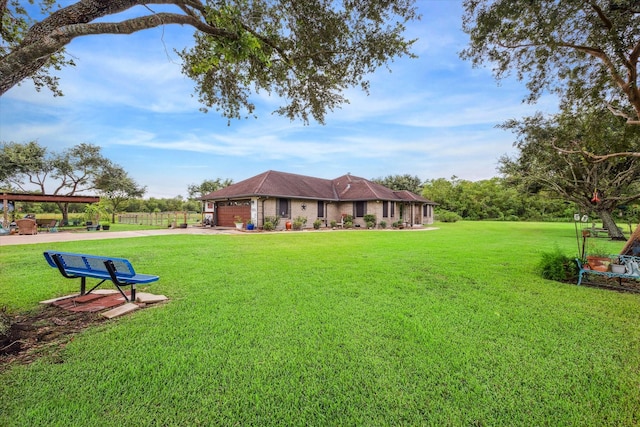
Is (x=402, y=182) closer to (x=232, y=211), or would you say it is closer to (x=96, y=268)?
(x=232, y=211)

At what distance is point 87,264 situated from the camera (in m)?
4.22

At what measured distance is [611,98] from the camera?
8.02 metres

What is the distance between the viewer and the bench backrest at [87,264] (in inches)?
162

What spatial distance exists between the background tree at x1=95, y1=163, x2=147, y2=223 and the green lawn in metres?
35.7

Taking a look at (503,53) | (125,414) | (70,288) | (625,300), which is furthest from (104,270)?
(503,53)

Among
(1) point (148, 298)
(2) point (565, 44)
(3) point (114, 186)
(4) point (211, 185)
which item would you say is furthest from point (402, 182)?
(1) point (148, 298)

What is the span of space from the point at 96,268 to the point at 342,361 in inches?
164

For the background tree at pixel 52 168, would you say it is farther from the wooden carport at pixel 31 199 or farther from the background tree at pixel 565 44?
the background tree at pixel 565 44

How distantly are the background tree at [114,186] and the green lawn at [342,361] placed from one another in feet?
117

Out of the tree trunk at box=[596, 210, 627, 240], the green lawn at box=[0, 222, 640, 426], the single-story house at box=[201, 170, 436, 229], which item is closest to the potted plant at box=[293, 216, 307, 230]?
the single-story house at box=[201, 170, 436, 229]

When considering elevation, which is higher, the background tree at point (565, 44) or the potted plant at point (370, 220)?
the background tree at point (565, 44)

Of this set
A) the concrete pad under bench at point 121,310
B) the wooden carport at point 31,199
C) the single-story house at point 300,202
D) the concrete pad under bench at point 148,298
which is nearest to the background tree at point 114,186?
the wooden carport at point 31,199

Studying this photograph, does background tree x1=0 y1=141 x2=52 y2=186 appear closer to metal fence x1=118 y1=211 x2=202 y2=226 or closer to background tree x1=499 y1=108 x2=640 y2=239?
metal fence x1=118 y1=211 x2=202 y2=226

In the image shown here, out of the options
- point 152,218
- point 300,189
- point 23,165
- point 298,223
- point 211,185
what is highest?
point 211,185
